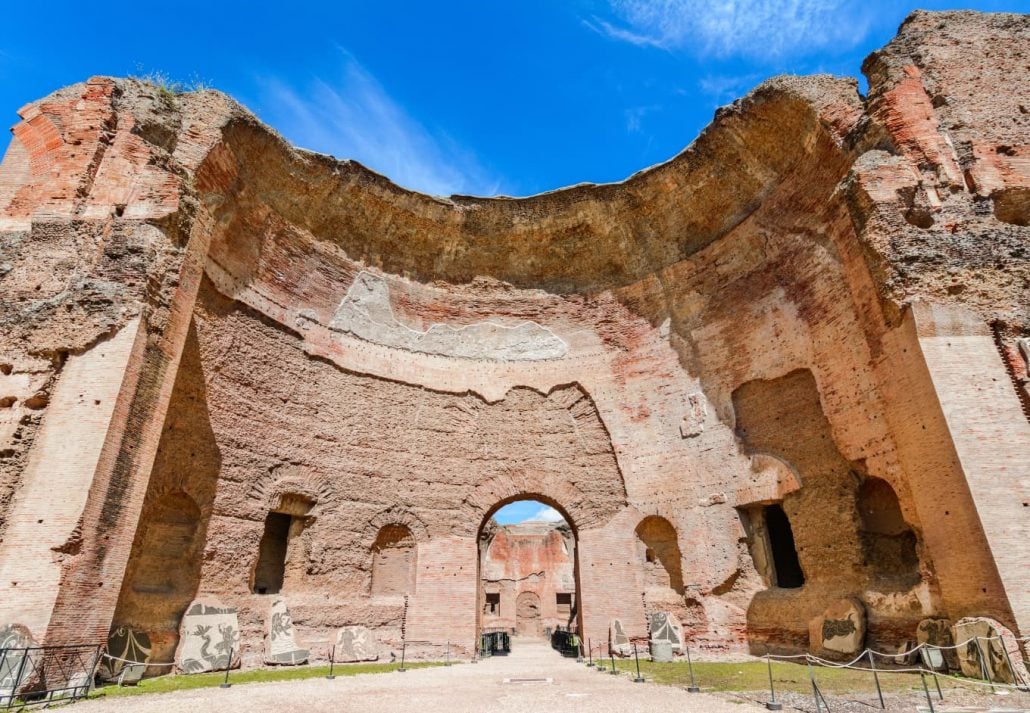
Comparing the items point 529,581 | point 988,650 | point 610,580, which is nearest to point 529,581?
point 529,581

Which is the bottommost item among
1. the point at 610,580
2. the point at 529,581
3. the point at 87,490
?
the point at 610,580

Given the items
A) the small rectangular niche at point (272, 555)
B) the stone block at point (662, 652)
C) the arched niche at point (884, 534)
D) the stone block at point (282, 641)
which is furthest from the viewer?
the small rectangular niche at point (272, 555)

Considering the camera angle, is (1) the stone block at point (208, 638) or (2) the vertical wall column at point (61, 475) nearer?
(2) the vertical wall column at point (61, 475)

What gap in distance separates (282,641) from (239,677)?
5.99ft

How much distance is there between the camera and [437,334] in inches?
540

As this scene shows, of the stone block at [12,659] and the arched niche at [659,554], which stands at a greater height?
the arched niche at [659,554]

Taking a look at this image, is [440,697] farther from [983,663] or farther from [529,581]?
[529,581]

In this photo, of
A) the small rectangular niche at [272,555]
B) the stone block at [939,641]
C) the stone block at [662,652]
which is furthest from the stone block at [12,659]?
the stone block at [939,641]

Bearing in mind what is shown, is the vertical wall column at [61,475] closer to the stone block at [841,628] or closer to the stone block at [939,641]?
the stone block at [939,641]

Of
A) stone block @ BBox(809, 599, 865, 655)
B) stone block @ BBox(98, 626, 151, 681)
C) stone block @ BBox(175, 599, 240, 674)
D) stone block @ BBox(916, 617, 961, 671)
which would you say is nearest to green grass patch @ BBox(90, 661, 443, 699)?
stone block @ BBox(175, 599, 240, 674)

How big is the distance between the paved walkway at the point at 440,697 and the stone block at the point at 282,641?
6.85ft

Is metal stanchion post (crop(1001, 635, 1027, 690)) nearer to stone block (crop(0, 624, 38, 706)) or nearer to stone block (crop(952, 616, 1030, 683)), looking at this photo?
stone block (crop(952, 616, 1030, 683))

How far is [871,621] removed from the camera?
27.4ft

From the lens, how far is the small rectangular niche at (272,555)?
10273mm
